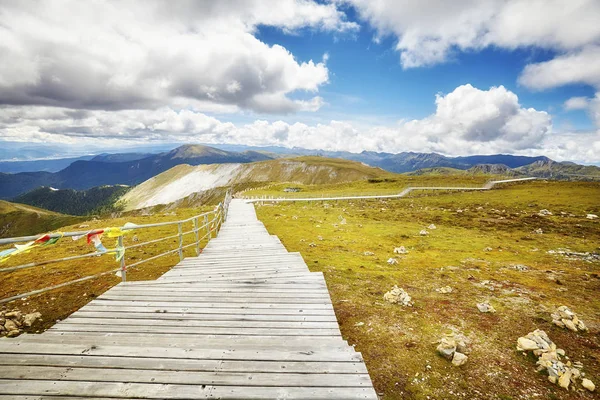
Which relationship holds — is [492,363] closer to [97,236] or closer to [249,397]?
[249,397]

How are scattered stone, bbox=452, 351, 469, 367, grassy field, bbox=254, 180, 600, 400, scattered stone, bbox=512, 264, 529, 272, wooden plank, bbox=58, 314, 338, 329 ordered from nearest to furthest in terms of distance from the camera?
wooden plank, bbox=58, 314, 338, 329
grassy field, bbox=254, 180, 600, 400
scattered stone, bbox=452, 351, 469, 367
scattered stone, bbox=512, 264, 529, 272

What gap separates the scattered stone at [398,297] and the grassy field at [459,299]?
0.27 m

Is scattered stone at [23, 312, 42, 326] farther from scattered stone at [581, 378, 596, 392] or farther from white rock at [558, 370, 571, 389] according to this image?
scattered stone at [581, 378, 596, 392]

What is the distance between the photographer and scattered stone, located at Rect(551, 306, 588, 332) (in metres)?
8.09

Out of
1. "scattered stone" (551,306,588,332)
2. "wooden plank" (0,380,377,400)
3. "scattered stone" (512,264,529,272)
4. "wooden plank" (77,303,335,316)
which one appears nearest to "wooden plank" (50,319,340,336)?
"wooden plank" (77,303,335,316)

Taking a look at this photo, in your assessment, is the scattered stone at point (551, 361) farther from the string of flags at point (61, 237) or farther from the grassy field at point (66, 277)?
the grassy field at point (66, 277)

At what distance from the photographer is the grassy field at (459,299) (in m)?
6.16

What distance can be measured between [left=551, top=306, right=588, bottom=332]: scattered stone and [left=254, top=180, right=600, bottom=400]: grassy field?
0.22 m

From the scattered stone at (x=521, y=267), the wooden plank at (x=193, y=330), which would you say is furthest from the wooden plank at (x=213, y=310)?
the scattered stone at (x=521, y=267)

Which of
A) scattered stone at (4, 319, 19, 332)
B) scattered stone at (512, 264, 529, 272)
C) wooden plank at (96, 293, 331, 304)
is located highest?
wooden plank at (96, 293, 331, 304)

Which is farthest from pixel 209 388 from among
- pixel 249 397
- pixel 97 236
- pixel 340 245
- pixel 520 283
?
pixel 340 245

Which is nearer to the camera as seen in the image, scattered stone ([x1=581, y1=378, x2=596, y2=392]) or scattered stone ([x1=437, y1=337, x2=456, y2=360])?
scattered stone ([x1=581, y1=378, x2=596, y2=392])

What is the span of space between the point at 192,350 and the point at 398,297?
7424 millimetres

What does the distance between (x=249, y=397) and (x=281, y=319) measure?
7.39 ft
